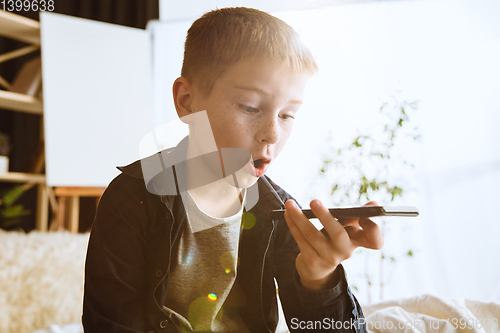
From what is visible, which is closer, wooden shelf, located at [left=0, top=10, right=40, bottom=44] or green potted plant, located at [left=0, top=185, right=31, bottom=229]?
wooden shelf, located at [left=0, top=10, right=40, bottom=44]

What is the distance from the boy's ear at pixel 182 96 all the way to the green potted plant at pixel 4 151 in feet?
4.84

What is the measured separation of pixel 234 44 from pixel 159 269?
31 cm

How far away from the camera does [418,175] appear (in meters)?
0.74

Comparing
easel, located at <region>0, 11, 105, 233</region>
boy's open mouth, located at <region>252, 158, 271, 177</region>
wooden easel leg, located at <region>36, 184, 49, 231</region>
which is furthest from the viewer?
wooden easel leg, located at <region>36, 184, 49, 231</region>

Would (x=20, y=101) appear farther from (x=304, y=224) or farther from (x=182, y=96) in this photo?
(x=304, y=224)

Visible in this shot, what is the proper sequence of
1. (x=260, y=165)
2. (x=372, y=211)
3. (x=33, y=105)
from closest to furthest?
(x=372, y=211), (x=260, y=165), (x=33, y=105)

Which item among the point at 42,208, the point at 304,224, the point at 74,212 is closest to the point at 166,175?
the point at 304,224

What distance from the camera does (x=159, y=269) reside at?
462mm

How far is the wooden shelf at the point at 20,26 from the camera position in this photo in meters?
0.78

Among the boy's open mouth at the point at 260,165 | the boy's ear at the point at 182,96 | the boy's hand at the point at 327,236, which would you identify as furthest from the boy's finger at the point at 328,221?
the boy's ear at the point at 182,96

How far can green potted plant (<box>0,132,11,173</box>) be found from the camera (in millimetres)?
1577

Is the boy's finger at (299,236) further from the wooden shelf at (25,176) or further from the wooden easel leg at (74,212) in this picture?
the wooden shelf at (25,176)

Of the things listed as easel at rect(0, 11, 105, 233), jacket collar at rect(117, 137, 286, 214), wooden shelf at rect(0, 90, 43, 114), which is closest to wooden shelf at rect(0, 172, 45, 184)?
easel at rect(0, 11, 105, 233)

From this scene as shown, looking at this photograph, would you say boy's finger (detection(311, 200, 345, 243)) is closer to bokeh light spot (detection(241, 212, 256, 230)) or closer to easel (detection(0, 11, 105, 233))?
bokeh light spot (detection(241, 212, 256, 230))
